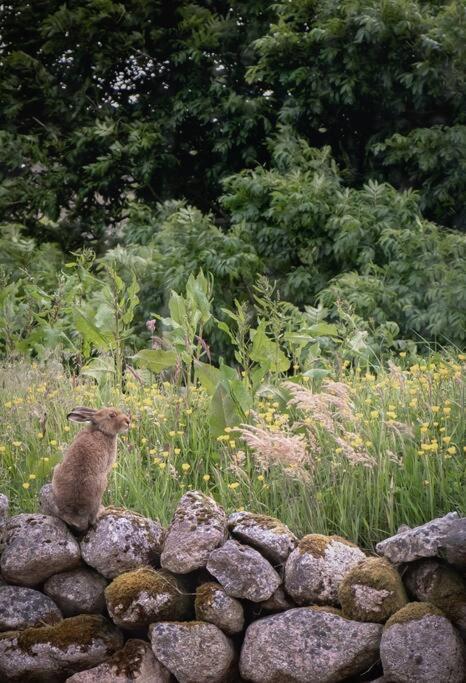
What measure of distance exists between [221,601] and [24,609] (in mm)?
941

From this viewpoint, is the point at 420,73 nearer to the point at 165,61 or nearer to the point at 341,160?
the point at 341,160

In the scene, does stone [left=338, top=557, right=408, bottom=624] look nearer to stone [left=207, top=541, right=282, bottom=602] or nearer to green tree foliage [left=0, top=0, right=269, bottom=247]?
stone [left=207, top=541, right=282, bottom=602]

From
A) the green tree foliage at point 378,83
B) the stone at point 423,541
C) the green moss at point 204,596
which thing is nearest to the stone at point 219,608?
the green moss at point 204,596

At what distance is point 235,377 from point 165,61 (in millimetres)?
8163

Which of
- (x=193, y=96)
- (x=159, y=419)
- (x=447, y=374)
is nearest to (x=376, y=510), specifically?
(x=447, y=374)

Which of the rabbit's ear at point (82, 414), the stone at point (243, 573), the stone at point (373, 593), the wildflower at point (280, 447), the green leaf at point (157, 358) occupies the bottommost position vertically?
the green leaf at point (157, 358)

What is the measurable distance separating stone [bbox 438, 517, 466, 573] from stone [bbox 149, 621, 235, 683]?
1.02 m

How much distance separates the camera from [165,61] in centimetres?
1230

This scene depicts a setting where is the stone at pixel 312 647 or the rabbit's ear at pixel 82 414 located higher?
the rabbit's ear at pixel 82 414

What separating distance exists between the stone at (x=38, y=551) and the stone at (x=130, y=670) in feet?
1.49

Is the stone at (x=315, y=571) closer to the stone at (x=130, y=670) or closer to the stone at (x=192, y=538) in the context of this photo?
the stone at (x=192, y=538)

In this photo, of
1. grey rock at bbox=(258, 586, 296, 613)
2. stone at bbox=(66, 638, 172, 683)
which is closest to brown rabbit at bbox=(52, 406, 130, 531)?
stone at bbox=(66, 638, 172, 683)

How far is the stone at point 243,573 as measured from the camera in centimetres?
395

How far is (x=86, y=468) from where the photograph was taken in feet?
13.5
